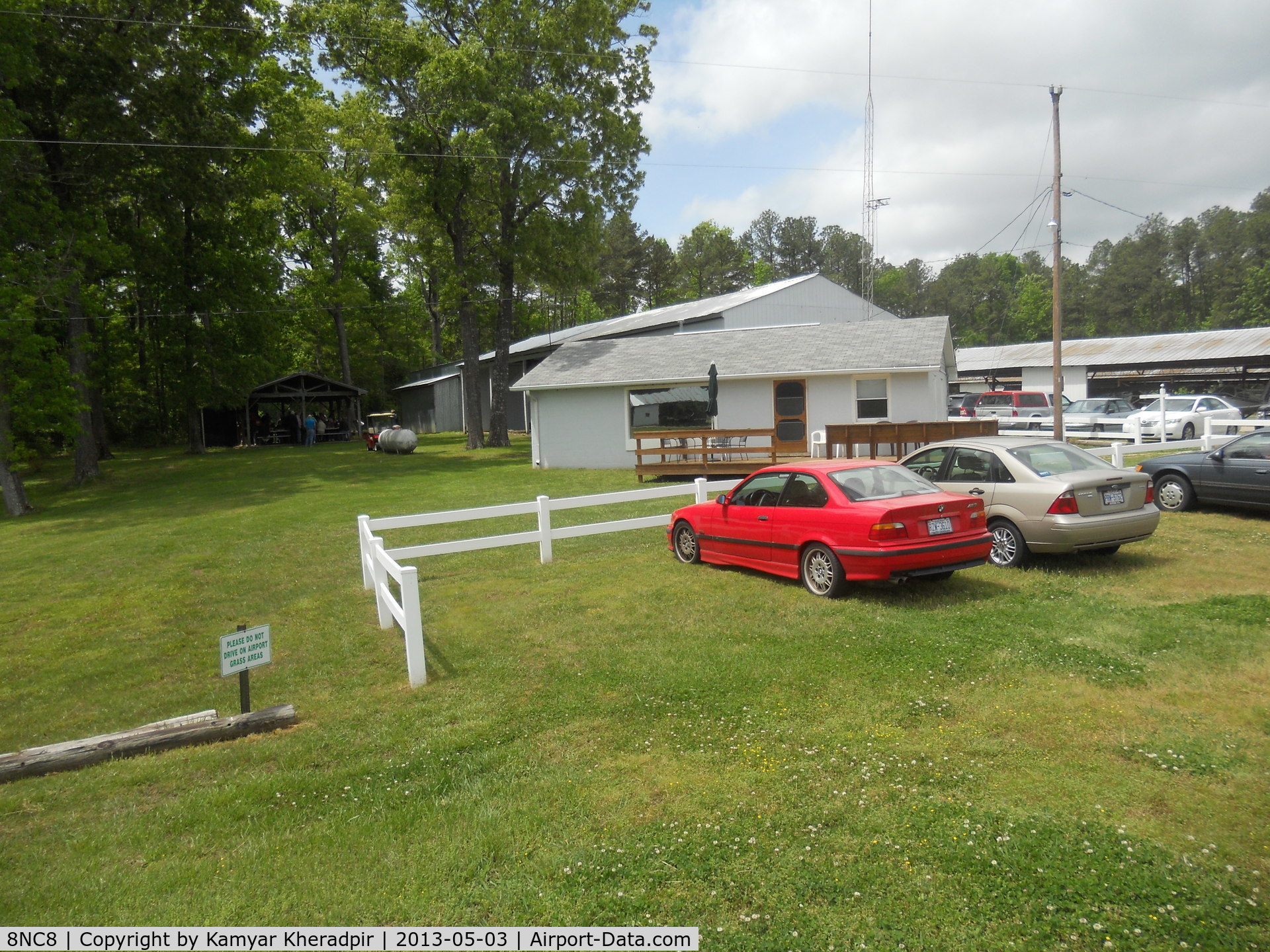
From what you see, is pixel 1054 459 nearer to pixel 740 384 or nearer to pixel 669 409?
pixel 740 384

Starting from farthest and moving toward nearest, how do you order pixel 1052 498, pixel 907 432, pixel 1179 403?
pixel 1179 403 < pixel 907 432 < pixel 1052 498

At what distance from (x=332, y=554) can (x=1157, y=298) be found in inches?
3636

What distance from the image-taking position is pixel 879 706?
5695mm

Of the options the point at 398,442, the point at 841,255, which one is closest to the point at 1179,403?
the point at 398,442

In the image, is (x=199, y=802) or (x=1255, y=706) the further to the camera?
(x=1255, y=706)

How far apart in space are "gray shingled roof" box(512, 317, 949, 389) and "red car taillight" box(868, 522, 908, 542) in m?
13.3

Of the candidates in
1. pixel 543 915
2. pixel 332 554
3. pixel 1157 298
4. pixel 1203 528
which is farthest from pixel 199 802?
pixel 1157 298

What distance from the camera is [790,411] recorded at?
2259cm

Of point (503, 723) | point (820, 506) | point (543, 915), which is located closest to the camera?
point (543, 915)

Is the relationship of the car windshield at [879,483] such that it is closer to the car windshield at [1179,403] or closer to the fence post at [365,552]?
the fence post at [365,552]

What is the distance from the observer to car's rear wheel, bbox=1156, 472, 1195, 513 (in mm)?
12516

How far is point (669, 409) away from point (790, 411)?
369cm

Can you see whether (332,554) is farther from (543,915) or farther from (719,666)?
(543,915)

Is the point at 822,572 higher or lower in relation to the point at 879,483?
lower
